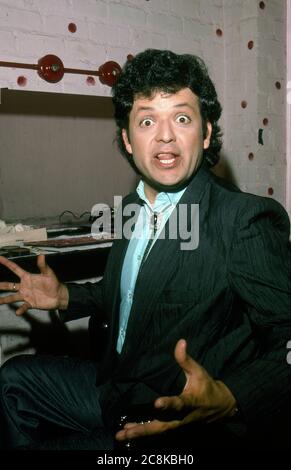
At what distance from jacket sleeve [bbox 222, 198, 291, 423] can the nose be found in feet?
0.89

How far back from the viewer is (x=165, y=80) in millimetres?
1168

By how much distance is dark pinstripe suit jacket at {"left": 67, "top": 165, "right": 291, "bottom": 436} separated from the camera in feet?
2.84

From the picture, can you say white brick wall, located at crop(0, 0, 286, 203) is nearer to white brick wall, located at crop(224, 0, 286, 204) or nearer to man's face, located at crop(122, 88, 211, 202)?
white brick wall, located at crop(224, 0, 286, 204)

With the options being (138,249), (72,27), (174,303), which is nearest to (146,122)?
(138,249)

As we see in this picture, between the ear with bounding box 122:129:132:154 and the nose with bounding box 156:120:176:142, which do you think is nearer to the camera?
the nose with bounding box 156:120:176:142

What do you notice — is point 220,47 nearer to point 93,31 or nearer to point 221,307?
point 93,31

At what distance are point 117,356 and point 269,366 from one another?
18.3 inches

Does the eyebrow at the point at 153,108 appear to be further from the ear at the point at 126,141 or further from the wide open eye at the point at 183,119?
the ear at the point at 126,141

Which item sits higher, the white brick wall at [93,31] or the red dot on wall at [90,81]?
the white brick wall at [93,31]

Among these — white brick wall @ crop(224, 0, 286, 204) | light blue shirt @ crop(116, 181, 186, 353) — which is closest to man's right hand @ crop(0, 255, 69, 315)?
light blue shirt @ crop(116, 181, 186, 353)

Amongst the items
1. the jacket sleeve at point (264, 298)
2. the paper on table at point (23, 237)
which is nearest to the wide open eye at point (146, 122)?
the jacket sleeve at point (264, 298)

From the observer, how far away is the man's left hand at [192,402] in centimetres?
73

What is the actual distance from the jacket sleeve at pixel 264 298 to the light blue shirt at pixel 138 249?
271 millimetres
